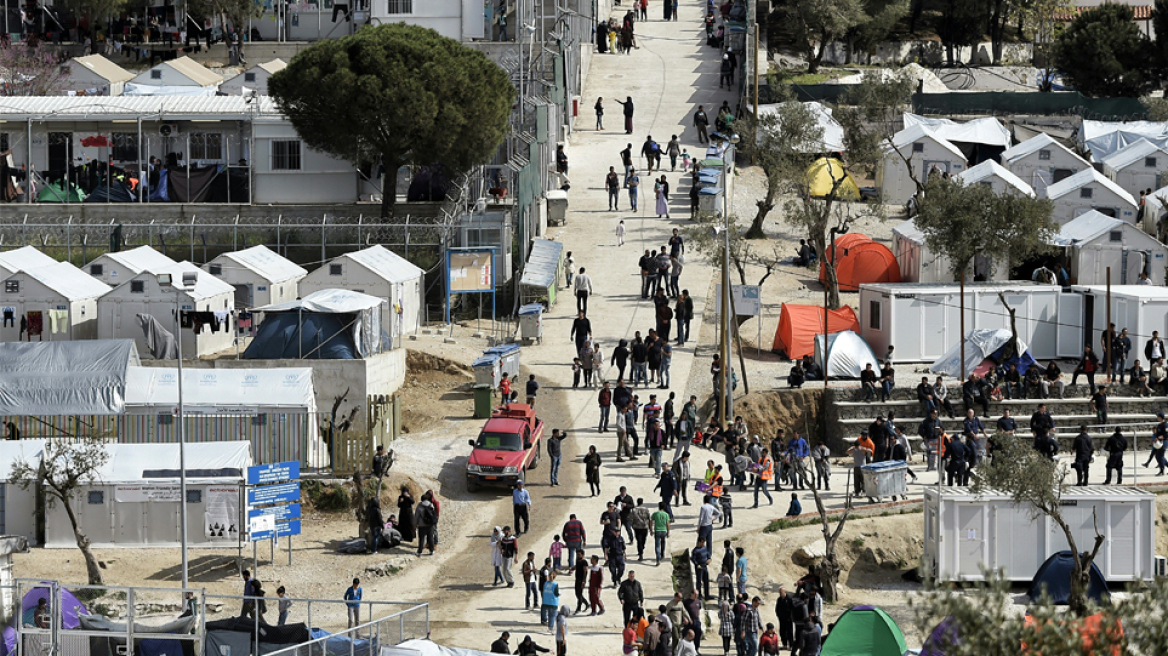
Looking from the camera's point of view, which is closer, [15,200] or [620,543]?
[620,543]

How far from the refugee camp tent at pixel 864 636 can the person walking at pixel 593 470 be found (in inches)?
→ 306

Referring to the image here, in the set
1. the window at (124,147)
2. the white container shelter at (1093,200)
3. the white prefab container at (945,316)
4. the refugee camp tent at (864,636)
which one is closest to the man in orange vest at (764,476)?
the refugee camp tent at (864,636)

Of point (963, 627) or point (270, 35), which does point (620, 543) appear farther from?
point (270, 35)

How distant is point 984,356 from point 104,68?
3759 cm

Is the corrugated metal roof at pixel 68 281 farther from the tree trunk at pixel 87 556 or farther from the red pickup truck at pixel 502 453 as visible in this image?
the tree trunk at pixel 87 556

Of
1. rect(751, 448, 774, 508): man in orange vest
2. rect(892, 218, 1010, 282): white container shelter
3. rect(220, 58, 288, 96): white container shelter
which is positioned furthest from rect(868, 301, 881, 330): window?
rect(220, 58, 288, 96): white container shelter

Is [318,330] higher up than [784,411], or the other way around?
[318,330]

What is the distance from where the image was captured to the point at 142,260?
45.2 metres

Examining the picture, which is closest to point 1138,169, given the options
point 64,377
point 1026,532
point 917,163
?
point 917,163

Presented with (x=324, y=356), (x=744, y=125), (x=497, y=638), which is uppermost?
(x=744, y=125)

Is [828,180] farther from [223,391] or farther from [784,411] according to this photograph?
[223,391]

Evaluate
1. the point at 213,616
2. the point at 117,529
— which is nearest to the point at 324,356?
the point at 117,529

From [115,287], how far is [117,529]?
38.0 feet

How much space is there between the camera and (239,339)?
44.8 metres
